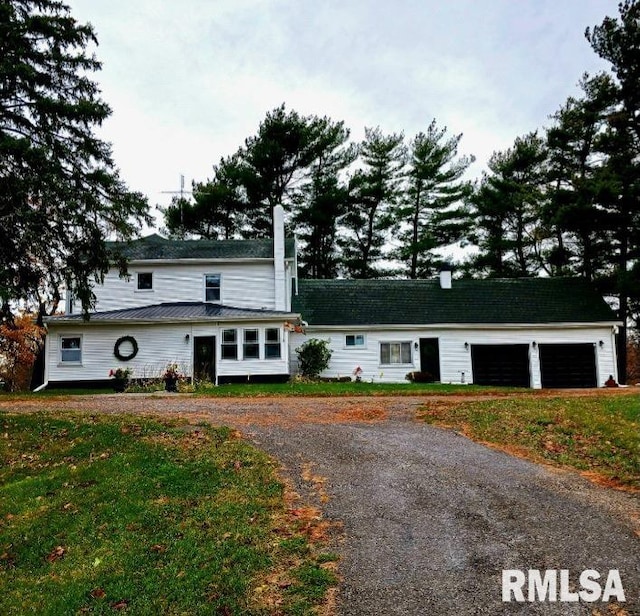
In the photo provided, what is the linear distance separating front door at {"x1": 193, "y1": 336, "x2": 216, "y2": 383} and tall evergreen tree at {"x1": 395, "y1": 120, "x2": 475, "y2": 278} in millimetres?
17186

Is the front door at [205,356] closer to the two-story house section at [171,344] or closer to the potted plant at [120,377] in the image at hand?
the two-story house section at [171,344]

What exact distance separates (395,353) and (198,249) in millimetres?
10344

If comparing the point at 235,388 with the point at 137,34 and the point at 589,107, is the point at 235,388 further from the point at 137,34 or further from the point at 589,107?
the point at 589,107

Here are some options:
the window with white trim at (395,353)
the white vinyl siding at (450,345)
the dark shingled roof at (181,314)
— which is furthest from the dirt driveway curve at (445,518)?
the window with white trim at (395,353)

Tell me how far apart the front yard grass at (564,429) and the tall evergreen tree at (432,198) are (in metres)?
22.8

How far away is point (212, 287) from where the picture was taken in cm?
2412

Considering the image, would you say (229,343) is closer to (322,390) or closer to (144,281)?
(322,390)

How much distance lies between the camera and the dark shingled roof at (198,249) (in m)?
24.4

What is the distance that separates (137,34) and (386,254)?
75.8ft

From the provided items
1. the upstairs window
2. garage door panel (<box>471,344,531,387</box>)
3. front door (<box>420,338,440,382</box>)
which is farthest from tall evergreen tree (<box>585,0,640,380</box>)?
the upstairs window

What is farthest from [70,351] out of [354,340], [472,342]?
[472,342]

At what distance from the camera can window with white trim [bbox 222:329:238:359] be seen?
21453mm

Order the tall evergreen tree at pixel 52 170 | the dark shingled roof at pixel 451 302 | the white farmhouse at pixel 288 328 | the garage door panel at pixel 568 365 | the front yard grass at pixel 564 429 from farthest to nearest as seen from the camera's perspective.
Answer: the dark shingled roof at pixel 451 302, the garage door panel at pixel 568 365, the white farmhouse at pixel 288 328, the tall evergreen tree at pixel 52 170, the front yard grass at pixel 564 429

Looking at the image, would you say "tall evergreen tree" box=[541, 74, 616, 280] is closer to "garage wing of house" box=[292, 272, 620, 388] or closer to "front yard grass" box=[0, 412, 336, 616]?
"garage wing of house" box=[292, 272, 620, 388]
